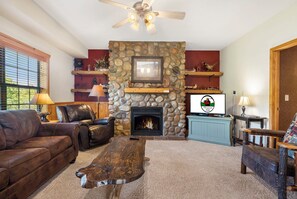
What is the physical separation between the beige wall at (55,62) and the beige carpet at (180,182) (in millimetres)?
2054

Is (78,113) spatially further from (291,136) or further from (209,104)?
(291,136)

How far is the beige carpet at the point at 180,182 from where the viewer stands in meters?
1.89

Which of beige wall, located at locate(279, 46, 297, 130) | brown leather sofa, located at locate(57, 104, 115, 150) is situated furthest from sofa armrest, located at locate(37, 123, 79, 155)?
beige wall, located at locate(279, 46, 297, 130)

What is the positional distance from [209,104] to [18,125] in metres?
3.95

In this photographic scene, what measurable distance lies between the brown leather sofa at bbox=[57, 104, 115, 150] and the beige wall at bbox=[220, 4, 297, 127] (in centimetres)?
333

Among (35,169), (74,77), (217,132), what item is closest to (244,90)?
(217,132)

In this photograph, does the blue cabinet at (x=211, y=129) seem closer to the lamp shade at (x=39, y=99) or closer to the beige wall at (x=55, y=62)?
the lamp shade at (x=39, y=99)

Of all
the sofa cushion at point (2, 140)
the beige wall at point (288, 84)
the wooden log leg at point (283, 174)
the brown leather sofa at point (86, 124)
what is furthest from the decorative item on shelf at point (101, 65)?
the wooden log leg at point (283, 174)

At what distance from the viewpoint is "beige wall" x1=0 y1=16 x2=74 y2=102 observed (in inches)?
114

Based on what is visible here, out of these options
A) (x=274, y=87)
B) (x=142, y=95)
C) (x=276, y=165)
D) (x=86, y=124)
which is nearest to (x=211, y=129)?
(x=274, y=87)

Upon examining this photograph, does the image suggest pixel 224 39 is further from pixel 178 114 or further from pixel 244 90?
pixel 178 114

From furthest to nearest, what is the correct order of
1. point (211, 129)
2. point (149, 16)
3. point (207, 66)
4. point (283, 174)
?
point (207, 66), point (211, 129), point (149, 16), point (283, 174)

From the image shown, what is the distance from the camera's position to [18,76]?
3123 mm

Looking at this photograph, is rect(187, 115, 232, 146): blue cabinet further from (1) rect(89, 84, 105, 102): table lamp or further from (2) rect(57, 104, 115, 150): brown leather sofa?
(1) rect(89, 84, 105, 102): table lamp
